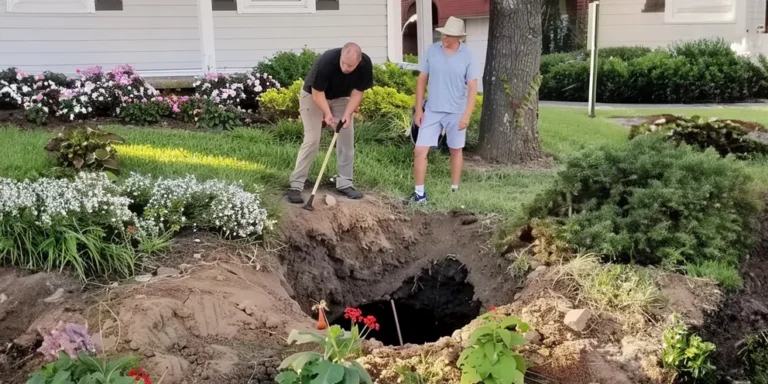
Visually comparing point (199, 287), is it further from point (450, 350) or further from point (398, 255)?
point (398, 255)

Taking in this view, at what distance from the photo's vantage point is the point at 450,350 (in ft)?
13.7

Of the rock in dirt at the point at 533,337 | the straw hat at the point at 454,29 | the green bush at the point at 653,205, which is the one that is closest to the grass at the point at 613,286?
the green bush at the point at 653,205

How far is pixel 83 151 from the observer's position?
21.8 ft

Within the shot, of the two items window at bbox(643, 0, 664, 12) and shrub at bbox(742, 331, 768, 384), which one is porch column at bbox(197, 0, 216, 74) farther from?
window at bbox(643, 0, 664, 12)

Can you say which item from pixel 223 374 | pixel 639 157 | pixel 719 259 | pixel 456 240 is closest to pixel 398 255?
pixel 456 240

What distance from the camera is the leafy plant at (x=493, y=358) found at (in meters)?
3.68

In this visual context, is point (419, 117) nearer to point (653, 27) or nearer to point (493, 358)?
point (493, 358)

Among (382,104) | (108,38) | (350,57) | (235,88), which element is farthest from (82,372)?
(108,38)

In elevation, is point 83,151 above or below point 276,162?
above

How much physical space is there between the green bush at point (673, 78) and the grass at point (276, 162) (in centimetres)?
972

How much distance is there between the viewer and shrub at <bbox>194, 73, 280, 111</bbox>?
10.6m

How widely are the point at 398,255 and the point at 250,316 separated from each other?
8.42 ft

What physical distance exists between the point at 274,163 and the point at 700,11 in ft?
60.5

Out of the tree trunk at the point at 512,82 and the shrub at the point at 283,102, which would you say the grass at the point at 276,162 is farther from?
the shrub at the point at 283,102
